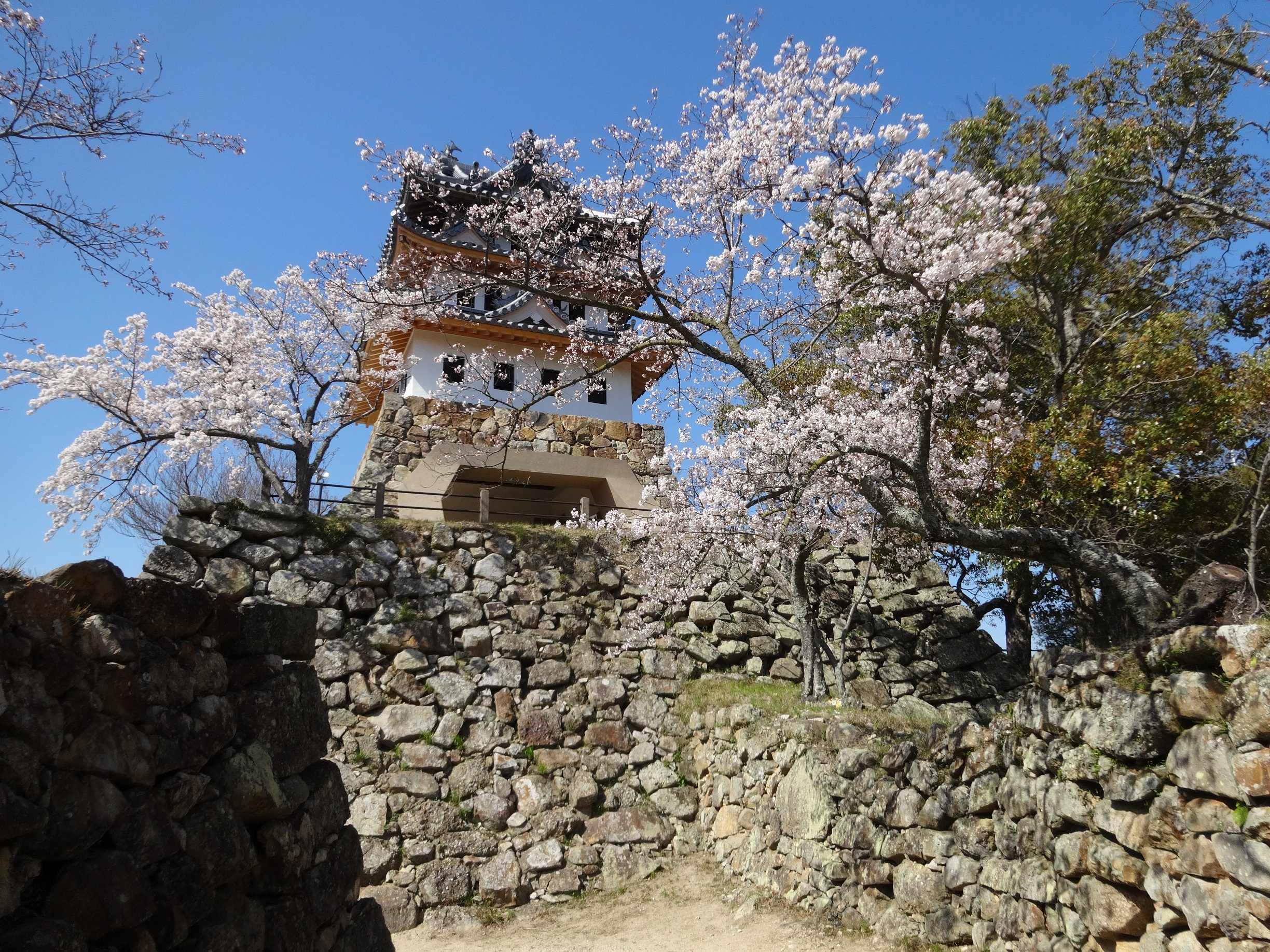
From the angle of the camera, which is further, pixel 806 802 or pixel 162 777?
pixel 806 802

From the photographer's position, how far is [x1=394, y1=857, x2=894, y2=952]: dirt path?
6.36 meters

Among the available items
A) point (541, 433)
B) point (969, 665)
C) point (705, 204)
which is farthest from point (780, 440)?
point (541, 433)

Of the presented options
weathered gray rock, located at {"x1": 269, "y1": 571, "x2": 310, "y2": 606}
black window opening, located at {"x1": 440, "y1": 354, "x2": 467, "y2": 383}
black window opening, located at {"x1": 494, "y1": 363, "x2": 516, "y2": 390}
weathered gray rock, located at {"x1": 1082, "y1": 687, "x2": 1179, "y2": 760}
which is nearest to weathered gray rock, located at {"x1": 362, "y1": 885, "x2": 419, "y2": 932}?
weathered gray rock, located at {"x1": 269, "y1": 571, "x2": 310, "y2": 606}

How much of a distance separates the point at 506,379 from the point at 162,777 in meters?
12.1

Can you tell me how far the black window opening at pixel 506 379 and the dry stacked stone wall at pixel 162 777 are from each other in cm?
1091

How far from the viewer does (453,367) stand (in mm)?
14430

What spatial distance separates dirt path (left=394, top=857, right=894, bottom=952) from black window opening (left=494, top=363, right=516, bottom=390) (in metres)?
9.01

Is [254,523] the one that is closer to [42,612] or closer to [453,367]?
[453,367]

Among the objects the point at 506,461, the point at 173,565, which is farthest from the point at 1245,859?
the point at 506,461

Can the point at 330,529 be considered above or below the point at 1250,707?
above

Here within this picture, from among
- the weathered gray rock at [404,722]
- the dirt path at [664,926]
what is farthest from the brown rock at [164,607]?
the weathered gray rock at [404,722]

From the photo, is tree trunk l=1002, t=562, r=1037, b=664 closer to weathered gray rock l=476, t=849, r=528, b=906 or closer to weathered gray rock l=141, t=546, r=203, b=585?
weathered gray rock l=476, t=849, r=528, b=906

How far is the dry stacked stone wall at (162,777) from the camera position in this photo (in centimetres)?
243

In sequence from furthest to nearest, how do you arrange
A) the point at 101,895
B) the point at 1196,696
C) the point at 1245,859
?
the point at 1196,696 → the point at 1245,859 → the point at 101,895
